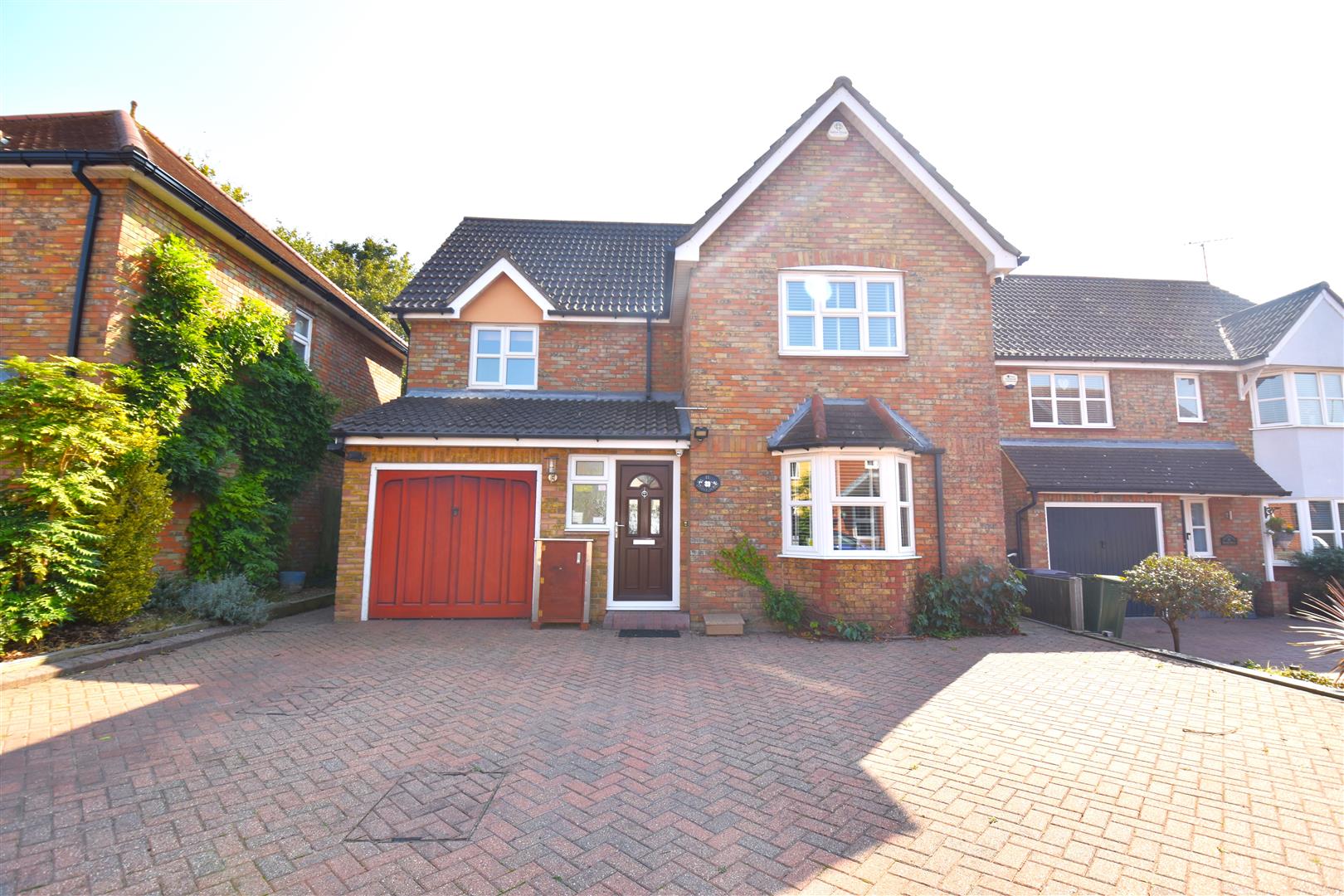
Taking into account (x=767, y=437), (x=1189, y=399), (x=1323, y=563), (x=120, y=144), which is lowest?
(x=1323, y=563)

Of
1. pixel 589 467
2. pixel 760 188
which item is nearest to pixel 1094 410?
pixel 760 188

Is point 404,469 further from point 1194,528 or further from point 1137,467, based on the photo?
point 1194,528

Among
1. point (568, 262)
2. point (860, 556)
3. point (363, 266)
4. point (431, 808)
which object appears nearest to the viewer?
point (431, 808)

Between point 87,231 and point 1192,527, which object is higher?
point 87,231

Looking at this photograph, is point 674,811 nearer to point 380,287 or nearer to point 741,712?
point 741,712

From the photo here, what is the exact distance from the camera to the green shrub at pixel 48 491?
6332 millimetres

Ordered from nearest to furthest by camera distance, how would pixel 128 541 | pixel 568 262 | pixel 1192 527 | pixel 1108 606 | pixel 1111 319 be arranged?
pixel 128 541
pixel 1108 606
pixel 1192 527
pixel 568 262
pixel 1111 319

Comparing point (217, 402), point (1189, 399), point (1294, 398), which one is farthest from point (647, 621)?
point (1294, 398)

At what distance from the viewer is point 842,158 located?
9.96 meters

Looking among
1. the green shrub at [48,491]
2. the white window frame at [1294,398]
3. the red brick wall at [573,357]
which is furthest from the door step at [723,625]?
the white window frame at [1294,398]

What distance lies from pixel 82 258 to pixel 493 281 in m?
5.98

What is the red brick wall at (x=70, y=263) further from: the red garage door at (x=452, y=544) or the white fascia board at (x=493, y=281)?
the white fascia board at (x=493, y=281)

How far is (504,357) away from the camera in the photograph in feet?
38.1

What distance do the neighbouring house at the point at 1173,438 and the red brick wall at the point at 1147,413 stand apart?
28mm
